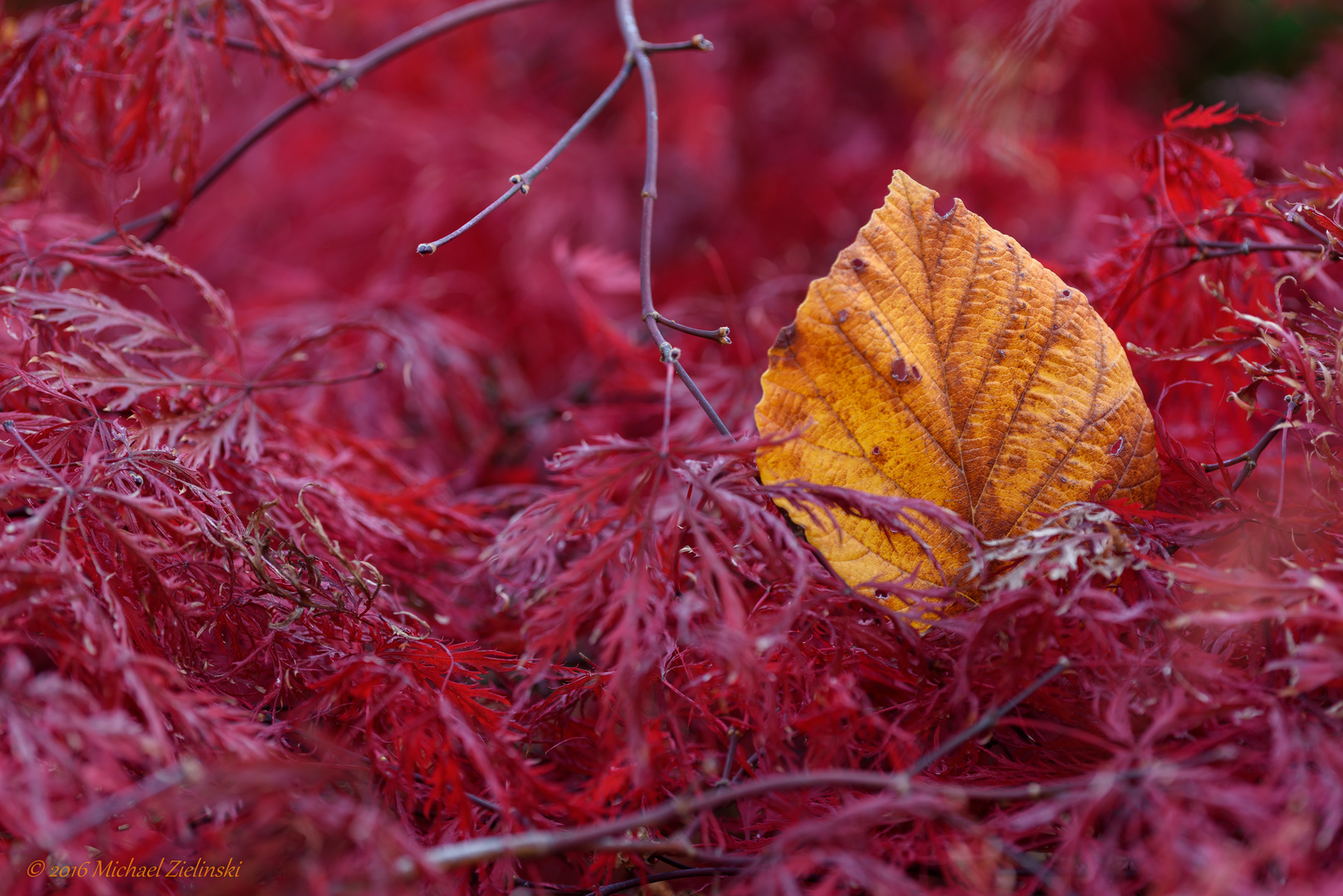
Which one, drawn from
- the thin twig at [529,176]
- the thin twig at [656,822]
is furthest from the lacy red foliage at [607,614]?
the thin twig at [529,176]

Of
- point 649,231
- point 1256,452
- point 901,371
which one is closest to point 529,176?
point 649,231

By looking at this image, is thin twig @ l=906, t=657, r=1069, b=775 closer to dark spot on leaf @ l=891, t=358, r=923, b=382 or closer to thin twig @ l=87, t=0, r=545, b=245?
dark spot on leaf @ l=891, t=358, r=923, b=382

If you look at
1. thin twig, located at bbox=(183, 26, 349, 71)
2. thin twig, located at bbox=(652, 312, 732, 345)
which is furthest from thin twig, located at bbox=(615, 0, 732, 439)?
thin twig, located at bbox=(183, 26, 349, 71)

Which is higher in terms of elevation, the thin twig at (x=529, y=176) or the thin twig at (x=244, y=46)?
the thin twig at (x=244, y=46)

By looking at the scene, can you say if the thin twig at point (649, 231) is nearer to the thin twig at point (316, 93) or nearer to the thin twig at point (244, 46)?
the thin twig at point (316, 93)

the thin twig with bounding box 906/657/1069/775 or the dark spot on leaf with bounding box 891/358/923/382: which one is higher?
the dark spot on leaf with bounding box 891/358/923/382

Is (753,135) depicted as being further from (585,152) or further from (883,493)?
(883,493)

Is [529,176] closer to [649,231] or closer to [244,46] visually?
[649,231]

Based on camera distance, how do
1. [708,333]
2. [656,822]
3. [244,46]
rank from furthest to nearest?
[244,46] → [708,333] → [656,822]
